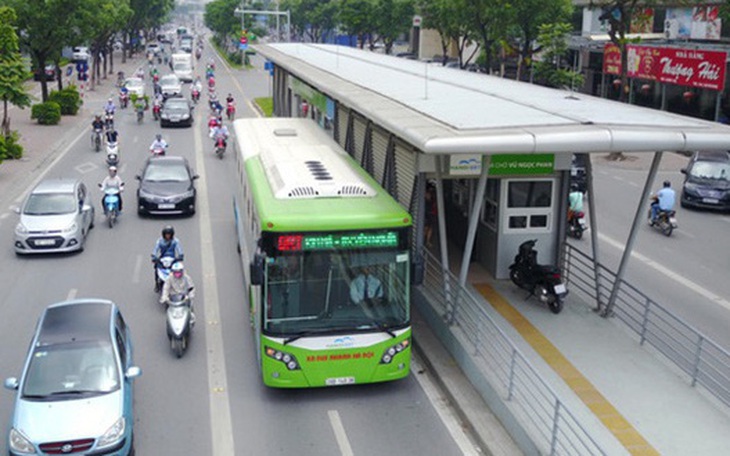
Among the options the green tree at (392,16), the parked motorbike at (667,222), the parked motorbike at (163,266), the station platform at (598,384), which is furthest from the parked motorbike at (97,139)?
the green tree at (392,16)

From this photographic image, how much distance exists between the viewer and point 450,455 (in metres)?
10.7

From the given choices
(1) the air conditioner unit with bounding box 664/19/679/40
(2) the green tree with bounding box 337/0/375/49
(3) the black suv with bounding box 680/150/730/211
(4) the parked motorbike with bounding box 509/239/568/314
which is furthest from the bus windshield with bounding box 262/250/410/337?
(2) the green tree with bounding box 337/0/375/49

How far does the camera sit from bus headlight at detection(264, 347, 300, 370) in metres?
11.6

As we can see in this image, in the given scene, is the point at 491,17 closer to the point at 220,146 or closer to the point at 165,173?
the point at 220,146

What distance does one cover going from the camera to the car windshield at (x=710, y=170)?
27391mm

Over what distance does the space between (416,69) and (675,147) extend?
1214cm

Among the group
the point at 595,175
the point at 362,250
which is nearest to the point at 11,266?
the point at 362,250

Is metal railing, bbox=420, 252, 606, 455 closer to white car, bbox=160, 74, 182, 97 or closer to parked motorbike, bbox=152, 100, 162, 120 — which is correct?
parked motorbike, bbox=152, 100, 162, 120

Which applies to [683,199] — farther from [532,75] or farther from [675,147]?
[532,75]

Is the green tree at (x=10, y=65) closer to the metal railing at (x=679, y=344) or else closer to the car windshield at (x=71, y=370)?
the car windshield at (x=71, y=370)

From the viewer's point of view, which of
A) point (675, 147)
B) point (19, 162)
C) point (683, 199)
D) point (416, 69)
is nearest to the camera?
point (675, 147)

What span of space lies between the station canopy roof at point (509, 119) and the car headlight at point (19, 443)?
591 cm

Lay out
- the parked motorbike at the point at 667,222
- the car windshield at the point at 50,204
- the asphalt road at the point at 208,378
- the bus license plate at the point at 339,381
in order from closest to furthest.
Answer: the asphalt road at the point at 208,378, the bus license plate at the point at 339,381, the car windshield at the point at 50,204, the parked motorbike at the point at 667,222

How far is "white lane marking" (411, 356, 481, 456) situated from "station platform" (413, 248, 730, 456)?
14 centimetres
